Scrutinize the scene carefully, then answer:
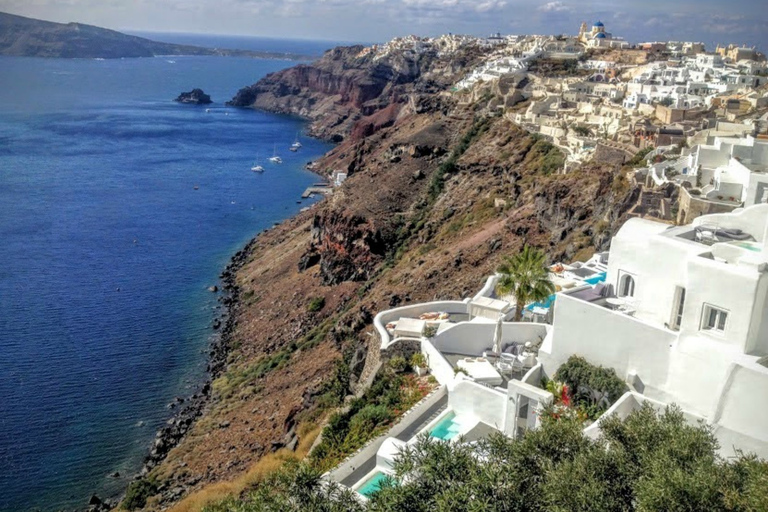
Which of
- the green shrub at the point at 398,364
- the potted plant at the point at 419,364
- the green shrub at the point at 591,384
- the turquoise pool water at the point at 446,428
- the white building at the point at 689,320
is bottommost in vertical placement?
the green shrub at the point at 398,364

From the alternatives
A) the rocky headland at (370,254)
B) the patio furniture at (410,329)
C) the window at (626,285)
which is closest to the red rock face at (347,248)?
the rocky headland at (370,254)

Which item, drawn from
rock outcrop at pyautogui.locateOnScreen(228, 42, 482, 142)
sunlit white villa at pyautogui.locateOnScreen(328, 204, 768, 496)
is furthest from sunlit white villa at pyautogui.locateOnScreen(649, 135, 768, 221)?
rock outcrop at pyautogui.locateOnScreen(228, 42, 482, 142)

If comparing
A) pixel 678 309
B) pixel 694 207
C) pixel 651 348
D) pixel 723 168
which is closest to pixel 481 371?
pixel 651 348

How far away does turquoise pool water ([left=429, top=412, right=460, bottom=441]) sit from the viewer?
16.7m

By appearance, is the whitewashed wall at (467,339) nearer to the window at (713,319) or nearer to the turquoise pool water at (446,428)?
the turquoise pool water at (446,428)

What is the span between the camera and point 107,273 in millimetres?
55312

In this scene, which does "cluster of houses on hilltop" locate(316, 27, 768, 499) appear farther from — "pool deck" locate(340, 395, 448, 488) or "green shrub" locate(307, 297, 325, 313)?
"green shrub" locate(307, 297, 325, 313)

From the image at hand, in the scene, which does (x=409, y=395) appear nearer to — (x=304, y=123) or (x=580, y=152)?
(x=580, y=152)

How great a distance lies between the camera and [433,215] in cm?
5022

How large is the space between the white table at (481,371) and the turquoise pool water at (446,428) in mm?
1181

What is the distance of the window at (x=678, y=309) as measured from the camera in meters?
15.3

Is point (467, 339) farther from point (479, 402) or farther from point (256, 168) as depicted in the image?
point (256, 168)

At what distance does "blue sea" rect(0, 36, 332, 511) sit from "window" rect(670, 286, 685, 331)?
24.1m

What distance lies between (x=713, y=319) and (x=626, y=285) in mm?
2812
